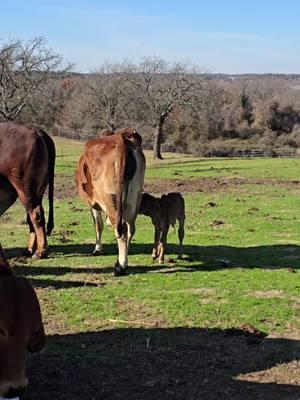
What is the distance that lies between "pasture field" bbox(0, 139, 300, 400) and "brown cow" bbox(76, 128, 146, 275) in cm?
74

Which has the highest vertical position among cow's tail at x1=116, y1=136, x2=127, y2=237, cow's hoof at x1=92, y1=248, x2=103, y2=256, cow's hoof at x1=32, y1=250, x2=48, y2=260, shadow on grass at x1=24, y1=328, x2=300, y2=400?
cow's tail at x1=116, y1=136, x2=127, y2=237

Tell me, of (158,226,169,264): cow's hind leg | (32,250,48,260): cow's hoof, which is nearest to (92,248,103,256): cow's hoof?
(32,250,48,260): cow's hoof

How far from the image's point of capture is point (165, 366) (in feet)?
20.4

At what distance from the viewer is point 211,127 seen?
229 feet

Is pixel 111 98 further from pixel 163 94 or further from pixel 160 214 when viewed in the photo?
pixel 160 214

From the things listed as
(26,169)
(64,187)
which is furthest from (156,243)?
(64,187)

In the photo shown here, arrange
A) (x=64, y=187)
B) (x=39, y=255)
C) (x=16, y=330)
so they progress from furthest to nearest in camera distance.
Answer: (x=64, y=187), (x=39, y=255), (x=16, y=330)

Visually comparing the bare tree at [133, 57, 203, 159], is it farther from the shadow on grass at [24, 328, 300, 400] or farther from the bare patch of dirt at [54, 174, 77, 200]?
the shadow on grass at [24, 328, 300, 400]

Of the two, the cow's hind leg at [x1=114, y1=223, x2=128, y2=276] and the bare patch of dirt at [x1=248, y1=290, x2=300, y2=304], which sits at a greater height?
the cow's hind leg at [x1=114, y1=223, x2=128, y2=276]

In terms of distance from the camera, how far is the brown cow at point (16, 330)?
390cm

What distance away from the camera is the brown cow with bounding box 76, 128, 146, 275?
9688 mm

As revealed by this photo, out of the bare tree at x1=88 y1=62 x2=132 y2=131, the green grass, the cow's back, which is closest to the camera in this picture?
the green grass

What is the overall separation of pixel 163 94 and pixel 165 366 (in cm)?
4723

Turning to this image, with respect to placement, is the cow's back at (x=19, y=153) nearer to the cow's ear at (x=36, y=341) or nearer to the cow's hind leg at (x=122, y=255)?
the cow's hind leg at (x=122, y=255)
